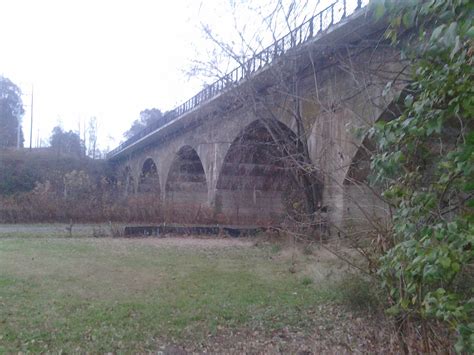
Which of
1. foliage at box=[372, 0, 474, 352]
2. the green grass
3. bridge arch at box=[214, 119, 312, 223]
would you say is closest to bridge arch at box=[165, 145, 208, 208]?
bridge arch at box=[214, 119, 312, 223]

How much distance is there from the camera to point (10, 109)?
6219 centimetres

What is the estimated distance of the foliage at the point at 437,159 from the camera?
6.51 feet

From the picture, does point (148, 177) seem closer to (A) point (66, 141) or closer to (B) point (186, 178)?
(B) point (186, 178)

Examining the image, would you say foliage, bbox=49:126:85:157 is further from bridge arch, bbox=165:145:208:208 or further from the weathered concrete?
bridge arch, bbox=165:145:208:208

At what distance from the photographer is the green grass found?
552 cm

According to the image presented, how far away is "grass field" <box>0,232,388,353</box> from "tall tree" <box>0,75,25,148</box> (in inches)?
2120

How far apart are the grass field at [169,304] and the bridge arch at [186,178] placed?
2016 cm

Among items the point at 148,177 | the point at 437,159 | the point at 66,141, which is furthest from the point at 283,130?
the point at 66,141

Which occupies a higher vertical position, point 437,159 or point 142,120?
point 142,120

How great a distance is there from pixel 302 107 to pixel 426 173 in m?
12.3

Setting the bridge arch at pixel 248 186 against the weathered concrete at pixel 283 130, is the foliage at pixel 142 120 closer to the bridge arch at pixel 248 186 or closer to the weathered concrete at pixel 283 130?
the weathered concrete at pixel 283 130

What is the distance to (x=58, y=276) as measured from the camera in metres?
9.16

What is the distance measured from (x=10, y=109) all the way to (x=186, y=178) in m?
38.2

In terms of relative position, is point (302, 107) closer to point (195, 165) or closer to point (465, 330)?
point (465, 330)
